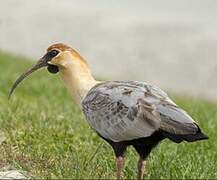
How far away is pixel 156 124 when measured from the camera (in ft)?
20.0

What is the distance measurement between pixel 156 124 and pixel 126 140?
0.38m

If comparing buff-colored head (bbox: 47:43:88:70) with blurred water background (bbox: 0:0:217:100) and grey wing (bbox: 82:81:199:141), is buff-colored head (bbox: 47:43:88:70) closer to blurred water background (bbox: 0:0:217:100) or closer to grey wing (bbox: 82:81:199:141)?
grey wing (bbox: 82:81:199:141)

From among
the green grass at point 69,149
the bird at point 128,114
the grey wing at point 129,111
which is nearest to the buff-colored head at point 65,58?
the bird at point 128,114

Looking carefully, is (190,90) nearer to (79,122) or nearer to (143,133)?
(79,122)

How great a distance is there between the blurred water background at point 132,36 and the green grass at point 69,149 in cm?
1077

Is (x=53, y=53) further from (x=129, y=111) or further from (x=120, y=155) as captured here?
(x=120, y=155)

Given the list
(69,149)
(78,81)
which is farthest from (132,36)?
(78,81)

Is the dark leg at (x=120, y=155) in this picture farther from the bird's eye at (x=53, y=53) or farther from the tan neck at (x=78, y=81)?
the bird's eye at (x=53, y=53)

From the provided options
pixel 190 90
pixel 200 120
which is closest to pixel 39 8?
pixel 190 90

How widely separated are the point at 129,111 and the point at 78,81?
818 mm

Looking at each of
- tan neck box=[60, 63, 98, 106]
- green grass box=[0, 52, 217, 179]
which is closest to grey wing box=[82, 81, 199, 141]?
tan neck box=[60, 63, 98, 106]

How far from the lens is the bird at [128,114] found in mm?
6090

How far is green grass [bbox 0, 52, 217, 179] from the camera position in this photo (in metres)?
6.84

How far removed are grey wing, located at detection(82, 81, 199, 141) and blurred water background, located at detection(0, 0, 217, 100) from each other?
14.9 m
